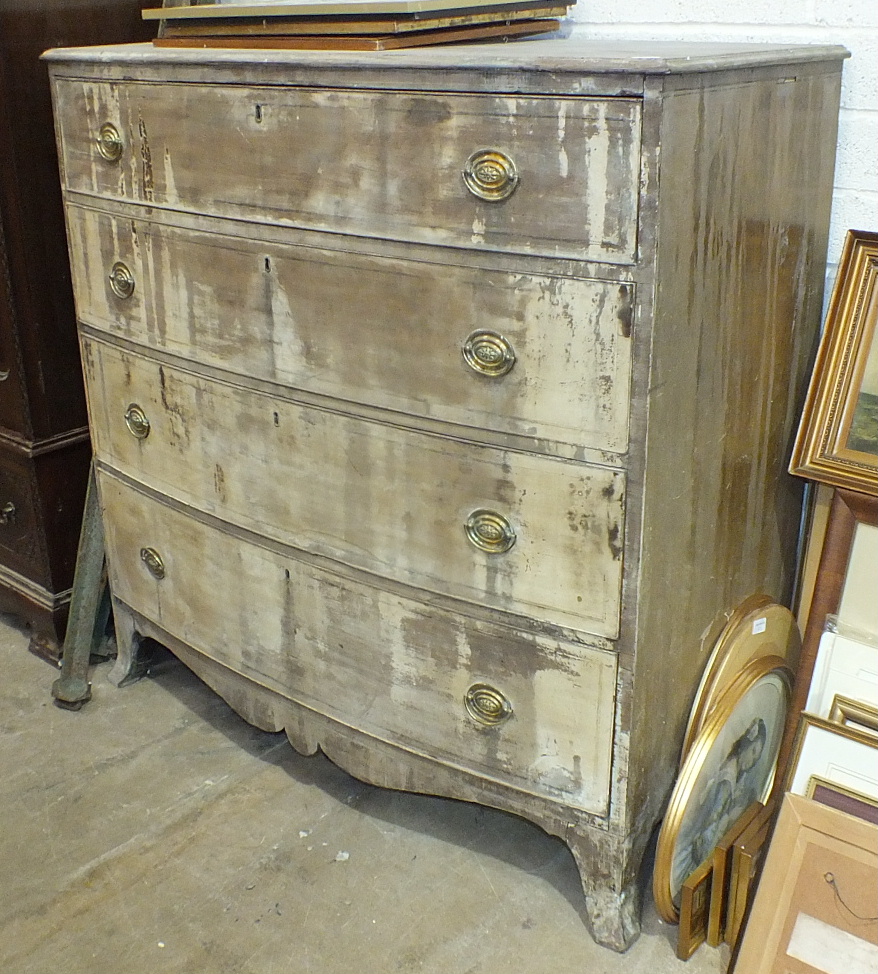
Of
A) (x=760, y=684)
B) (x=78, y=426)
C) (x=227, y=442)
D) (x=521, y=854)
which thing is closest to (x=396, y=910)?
(x=521, y=854)

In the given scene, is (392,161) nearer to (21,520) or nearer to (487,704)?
(487,704)

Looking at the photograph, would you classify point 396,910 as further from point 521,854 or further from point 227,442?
point 227,442

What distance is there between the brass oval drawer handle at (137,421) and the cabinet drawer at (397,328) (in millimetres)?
144

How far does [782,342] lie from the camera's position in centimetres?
163

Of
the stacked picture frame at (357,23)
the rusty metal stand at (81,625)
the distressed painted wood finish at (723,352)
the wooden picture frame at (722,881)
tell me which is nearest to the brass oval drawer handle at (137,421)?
the rusty metal stand at (81,625)

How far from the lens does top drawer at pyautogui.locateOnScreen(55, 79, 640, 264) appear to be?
1273mm

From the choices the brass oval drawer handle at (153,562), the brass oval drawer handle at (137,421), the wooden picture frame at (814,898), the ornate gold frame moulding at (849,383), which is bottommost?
the wooden picture frame at (814,898)

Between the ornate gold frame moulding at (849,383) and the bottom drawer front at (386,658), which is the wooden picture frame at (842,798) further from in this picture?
the ornate gold frame moulding at (849,383)

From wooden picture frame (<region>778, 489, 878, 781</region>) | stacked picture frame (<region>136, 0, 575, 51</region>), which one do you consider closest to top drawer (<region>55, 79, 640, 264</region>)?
stacked picture frame (<region>136, 0, 575, 51</region>)

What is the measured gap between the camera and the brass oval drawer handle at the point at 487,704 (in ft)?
5.29

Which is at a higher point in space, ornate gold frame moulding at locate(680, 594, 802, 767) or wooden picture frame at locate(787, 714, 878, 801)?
ornate gold frame moulding at locate(680, 594, 802, 767)

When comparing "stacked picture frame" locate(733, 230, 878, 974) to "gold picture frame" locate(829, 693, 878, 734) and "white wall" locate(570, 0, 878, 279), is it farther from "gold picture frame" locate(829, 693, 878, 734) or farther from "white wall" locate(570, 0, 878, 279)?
"white wall" locate(570, 0, 878, 279)

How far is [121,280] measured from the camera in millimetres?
1867

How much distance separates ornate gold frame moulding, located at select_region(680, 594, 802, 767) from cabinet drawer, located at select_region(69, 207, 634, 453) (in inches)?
18.9
